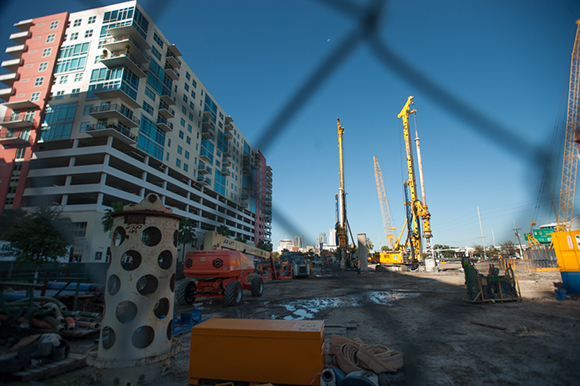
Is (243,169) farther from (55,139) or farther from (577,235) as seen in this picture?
(55,139)

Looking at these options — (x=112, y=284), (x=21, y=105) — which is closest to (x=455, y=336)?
(x=112, y=284)

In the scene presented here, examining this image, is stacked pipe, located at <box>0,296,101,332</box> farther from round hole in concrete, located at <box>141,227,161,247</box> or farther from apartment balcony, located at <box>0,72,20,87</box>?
apartment balcony, located at <box>0,72,20,87</box>

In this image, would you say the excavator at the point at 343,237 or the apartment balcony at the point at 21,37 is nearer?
the apartment balcony at the point at 21,37

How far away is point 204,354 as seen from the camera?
5.17 metres

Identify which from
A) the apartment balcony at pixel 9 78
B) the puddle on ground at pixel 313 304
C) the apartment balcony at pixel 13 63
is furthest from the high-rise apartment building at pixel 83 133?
the puddle on ground at pixel 313 304

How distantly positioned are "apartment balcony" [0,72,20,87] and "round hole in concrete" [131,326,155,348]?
66926 mm

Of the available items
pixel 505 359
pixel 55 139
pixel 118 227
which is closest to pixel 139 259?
pixel 118 227

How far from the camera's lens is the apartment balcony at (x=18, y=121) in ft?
136

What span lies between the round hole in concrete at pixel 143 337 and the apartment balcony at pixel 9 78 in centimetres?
6693

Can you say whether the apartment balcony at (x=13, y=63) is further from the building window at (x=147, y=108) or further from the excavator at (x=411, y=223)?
the excavator at (x=411, y=223)

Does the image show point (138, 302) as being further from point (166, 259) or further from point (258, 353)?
point (258, 353)

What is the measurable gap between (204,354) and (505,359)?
22.6ft

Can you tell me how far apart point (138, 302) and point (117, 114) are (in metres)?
40.2

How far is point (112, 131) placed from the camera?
122 feet
